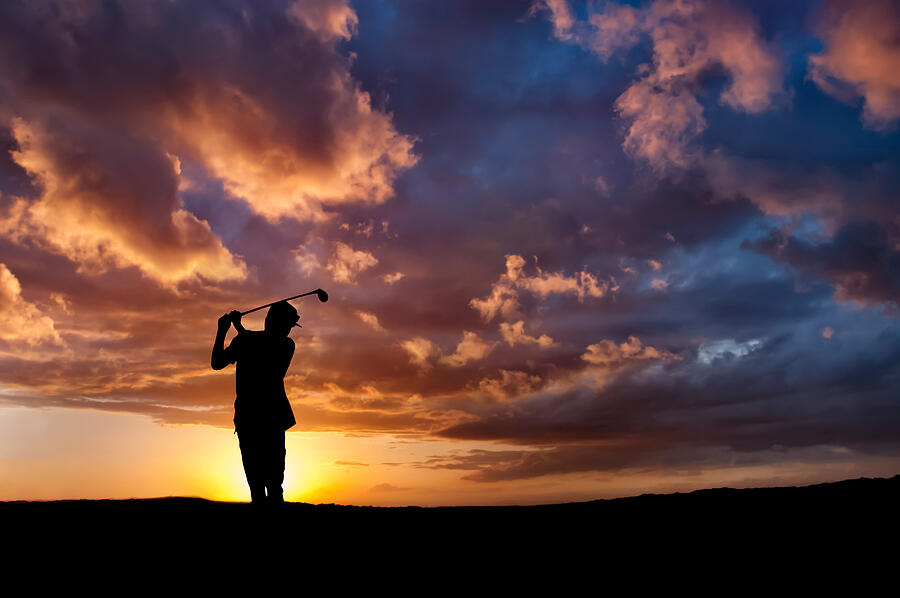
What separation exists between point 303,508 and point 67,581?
163 inches

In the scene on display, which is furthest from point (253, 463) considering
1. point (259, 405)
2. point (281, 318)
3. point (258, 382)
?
point (281, 318)

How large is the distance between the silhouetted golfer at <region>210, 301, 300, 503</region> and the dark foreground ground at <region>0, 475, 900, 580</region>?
406 millimetres

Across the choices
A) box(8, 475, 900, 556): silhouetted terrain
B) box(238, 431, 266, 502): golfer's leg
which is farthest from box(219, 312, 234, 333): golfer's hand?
box(8, 475, 900, 556): silhouetted terrain

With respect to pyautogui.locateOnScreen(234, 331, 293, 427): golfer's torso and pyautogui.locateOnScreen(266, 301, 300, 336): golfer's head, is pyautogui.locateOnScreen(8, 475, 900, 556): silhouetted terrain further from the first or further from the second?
pyautogui.locateOnScreen(266, 301, 300, 336): golfer's head

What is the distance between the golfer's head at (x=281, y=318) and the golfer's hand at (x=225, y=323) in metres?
0.61

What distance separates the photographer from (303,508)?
9.59 metres

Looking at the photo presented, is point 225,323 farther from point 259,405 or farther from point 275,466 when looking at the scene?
point 275,466

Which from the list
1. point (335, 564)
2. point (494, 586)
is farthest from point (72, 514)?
point (494, 586)

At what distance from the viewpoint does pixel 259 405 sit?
7.98 metres

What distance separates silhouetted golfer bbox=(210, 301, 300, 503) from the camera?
798cm

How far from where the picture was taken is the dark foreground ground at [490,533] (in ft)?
20.9

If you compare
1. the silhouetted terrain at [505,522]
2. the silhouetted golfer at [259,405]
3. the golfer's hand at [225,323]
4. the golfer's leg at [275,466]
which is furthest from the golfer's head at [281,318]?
the silhouetted terrain at [505,522]

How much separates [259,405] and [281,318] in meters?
1.14

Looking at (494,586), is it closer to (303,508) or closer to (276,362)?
(276,362)
